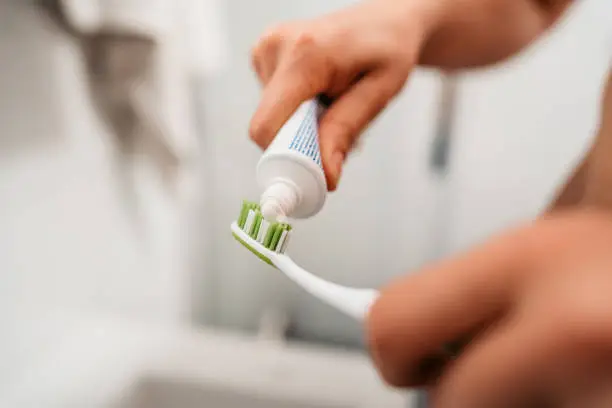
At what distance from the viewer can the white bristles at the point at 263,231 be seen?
9.8 inches

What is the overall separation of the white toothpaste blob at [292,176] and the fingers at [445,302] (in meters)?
0.09

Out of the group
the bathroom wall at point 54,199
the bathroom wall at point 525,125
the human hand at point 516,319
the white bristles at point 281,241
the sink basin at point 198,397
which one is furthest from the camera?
the bathroom wall at point 525,125

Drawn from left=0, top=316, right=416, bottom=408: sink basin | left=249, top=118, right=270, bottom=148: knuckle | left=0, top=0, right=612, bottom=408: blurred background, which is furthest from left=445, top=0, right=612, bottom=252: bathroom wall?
left=249, top=118, right=270, bottom=148: knuckle

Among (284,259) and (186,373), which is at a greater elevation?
(284,259)

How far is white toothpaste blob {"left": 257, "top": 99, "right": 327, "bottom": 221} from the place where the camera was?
25cm

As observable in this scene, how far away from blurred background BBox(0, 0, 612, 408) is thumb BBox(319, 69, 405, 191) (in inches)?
5.7

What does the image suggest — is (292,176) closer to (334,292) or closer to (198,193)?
(334,292)

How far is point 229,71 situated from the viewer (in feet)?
2.98

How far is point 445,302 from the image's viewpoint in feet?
0.54

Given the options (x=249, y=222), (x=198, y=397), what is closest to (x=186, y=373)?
(x=198, y=397)

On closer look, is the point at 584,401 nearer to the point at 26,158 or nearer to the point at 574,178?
the point at 574,178

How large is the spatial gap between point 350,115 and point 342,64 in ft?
0.10

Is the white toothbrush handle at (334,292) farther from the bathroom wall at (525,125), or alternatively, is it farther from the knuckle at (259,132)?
the bathroom wall at (525,125)

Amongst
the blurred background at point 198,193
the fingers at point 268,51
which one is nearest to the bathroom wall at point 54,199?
the blurred background at point 198,193
